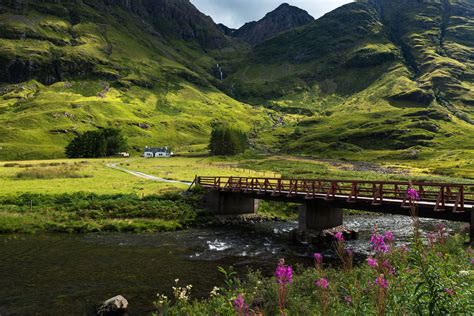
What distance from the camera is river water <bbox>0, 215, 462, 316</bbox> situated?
21062 mm

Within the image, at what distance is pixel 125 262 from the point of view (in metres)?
29.1

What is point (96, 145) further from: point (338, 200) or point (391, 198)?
point (391, 198)

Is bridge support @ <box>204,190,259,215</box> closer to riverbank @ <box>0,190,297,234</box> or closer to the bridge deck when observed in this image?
the bridge deck

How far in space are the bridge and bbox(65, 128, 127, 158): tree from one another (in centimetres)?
12766

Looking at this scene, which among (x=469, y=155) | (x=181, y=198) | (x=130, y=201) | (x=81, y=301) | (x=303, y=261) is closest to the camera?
(x=81, y=301)

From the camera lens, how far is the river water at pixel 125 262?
2106cm

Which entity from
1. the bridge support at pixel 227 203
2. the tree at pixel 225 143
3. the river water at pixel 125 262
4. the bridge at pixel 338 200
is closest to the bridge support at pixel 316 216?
the bridge at pixel 338 200

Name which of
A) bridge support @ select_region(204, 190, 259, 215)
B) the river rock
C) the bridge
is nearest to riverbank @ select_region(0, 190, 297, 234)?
Result: bridge support @ select_region(204, 190, 259, 215)

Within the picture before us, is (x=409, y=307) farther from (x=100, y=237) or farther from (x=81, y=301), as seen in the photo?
(x=100, y=237)

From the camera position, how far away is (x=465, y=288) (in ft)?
24.1

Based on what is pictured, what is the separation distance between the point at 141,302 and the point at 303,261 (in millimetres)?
14209

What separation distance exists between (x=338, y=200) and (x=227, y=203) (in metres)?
20.9

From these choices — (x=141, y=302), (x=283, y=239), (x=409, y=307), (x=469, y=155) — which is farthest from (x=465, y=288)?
(x=469, y=155)

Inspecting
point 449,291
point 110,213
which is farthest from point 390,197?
point 110,213
